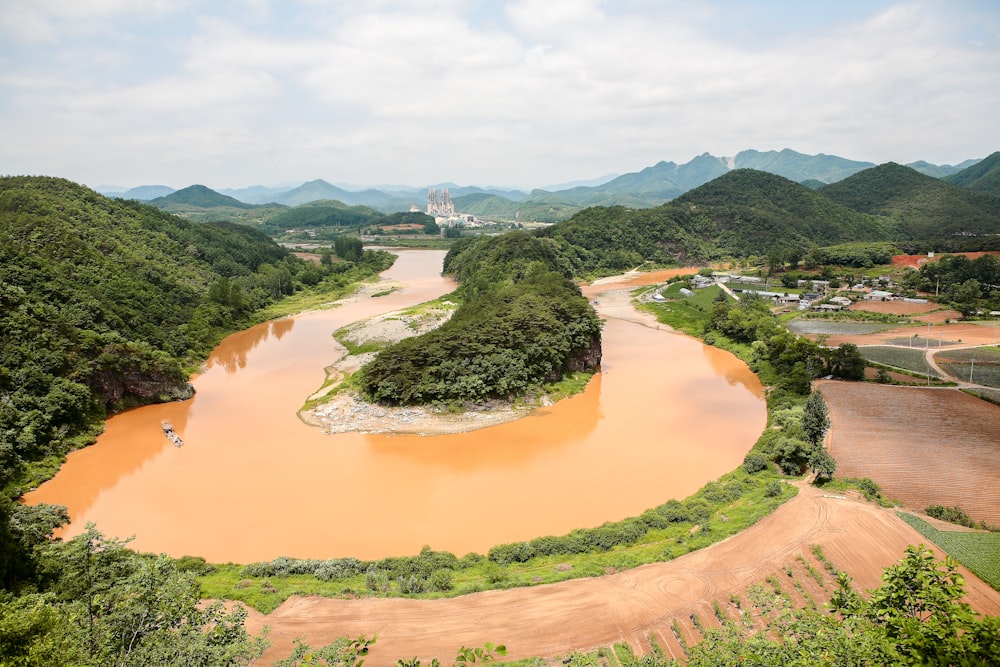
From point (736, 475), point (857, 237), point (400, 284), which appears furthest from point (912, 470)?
point (857, 237)

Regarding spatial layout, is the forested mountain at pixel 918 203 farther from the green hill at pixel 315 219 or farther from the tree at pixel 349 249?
the green hill at pixel 315 219

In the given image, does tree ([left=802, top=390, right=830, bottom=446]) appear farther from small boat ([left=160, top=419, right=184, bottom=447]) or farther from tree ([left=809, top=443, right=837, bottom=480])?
small boat ([left=160, top=419, right=184, bottom=447])

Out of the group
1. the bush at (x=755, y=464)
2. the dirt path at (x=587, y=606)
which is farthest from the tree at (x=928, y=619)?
the bush at (x=755, y=464)

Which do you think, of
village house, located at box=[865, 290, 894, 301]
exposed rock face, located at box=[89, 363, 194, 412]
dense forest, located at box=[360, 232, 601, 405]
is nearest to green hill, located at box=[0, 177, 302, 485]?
exposed rock face, located at box=[89, 363, 194, 412]

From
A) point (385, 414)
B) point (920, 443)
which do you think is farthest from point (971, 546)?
point (385, 414)

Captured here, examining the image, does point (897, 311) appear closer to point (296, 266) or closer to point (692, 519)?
point (692, 519)
